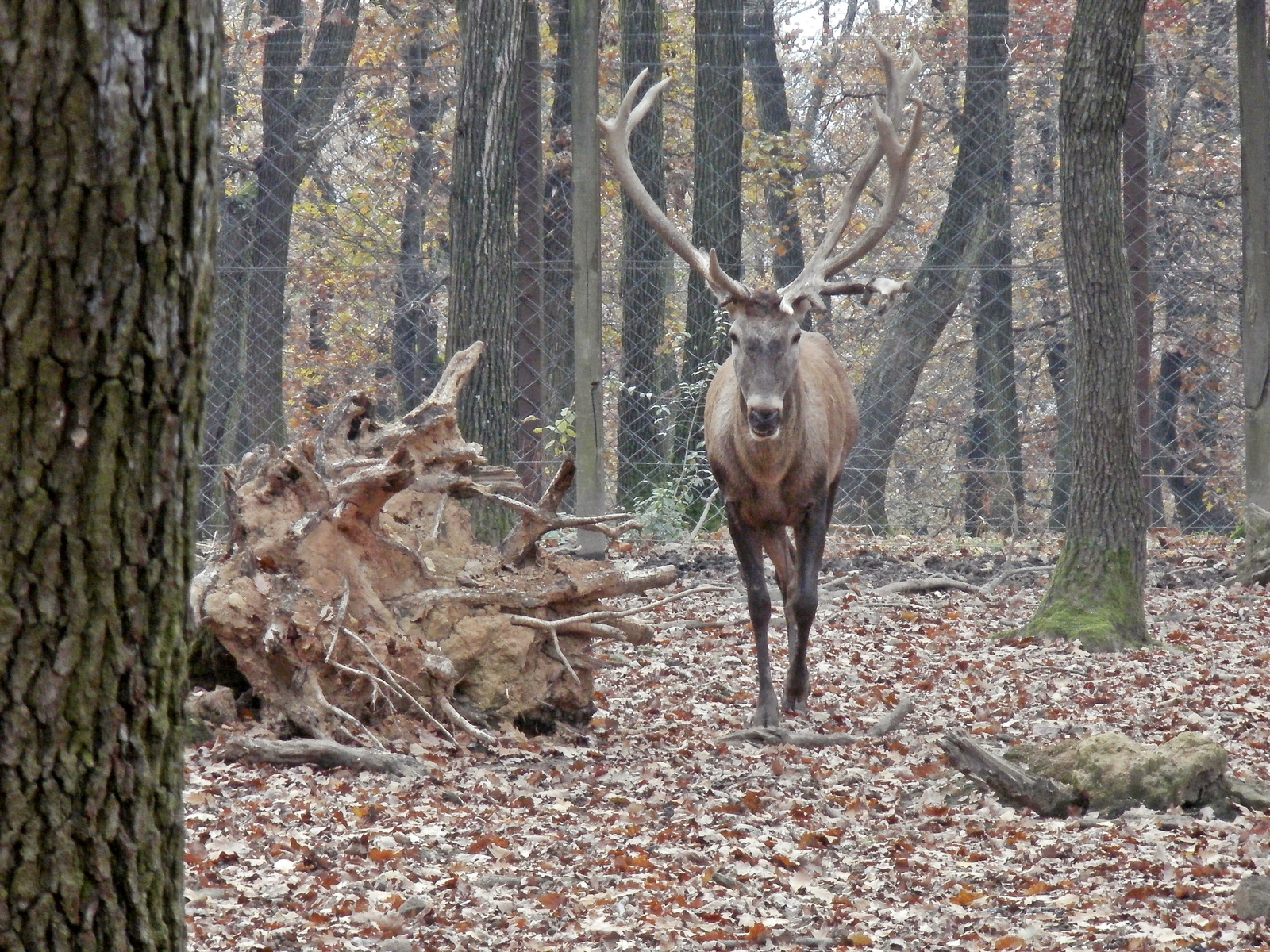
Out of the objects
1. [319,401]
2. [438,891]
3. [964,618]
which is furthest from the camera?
[319,401]

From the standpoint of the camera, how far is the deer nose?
6461 millimetres

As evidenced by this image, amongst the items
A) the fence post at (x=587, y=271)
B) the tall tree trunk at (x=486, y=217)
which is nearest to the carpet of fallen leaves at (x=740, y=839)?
the fence post at (x=587, y=271)

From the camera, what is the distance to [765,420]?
6.46 meters

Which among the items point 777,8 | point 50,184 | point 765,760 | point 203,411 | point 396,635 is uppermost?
point 777,8

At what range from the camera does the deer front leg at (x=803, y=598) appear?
6.88m

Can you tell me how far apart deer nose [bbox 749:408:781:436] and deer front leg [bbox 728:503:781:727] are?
28.4 inches

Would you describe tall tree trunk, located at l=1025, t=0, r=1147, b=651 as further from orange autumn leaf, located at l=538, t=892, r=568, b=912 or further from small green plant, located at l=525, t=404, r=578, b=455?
orange autumn leaf, located at l=538, t=892, r=568, b=912

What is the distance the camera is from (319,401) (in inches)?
755

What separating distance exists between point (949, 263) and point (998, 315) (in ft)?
1.89

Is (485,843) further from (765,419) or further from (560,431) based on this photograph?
(560,431)

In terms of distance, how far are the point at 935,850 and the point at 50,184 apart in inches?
137

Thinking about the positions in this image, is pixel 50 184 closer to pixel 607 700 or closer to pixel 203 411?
pixel 203 411

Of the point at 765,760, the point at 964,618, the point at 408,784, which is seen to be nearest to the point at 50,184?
the point at 408,784

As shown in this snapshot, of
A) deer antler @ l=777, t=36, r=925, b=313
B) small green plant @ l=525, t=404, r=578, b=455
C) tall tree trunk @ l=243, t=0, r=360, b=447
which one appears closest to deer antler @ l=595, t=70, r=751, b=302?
deer antler @ l=777, t=36, r=925, b=313
